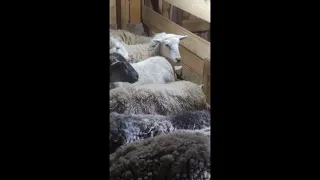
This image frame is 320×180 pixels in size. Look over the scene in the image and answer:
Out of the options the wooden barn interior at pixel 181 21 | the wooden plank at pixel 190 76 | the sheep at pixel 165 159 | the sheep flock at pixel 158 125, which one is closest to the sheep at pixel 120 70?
the sheep flock at pixel 158 125

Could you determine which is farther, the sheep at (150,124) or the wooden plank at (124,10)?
the wooden plank at (124,10)

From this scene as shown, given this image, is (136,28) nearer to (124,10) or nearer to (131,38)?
(131,38)

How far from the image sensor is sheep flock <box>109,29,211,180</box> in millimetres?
1143

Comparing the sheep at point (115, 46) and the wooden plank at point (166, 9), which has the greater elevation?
the wooden plank at point (166, 9)

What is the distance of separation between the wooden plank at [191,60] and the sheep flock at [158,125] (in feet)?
0.14

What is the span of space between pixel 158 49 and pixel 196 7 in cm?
101

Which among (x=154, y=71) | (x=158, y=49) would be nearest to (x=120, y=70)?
(x=154, y=71)

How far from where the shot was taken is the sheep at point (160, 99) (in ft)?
5.27

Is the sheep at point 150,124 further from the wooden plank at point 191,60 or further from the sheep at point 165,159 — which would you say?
the wooden plank at point 191,60

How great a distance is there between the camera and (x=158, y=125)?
1.47 metres
